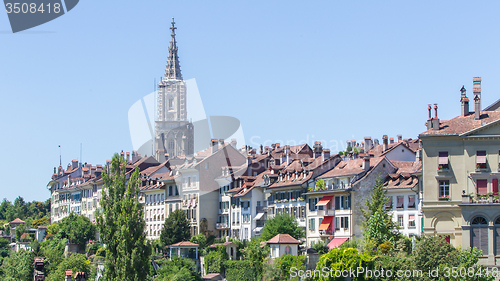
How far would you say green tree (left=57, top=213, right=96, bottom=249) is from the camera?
106812 millimetres

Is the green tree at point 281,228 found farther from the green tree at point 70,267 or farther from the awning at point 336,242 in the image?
the green tree at point 70,267

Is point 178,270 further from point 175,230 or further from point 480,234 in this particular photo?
point 480,234

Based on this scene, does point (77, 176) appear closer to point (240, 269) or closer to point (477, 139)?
point (240, 269)

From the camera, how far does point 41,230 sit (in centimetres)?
12531

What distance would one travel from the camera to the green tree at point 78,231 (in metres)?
107

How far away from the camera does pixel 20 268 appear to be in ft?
313

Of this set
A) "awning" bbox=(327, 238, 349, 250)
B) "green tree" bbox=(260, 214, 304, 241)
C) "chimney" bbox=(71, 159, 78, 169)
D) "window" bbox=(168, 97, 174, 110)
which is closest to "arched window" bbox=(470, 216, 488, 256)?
"awning" bbox=(327, 238, 349, 250)

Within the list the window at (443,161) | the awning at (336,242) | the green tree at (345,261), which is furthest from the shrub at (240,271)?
the window at (443,161)

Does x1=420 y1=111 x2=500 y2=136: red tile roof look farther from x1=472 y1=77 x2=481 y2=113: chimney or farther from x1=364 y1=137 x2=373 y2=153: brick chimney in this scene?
x1=364 y1=137 x2=373 y2=153: brick chimney

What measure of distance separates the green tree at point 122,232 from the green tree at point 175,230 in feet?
77.0

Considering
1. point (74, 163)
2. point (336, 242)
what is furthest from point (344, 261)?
point (74, 163)

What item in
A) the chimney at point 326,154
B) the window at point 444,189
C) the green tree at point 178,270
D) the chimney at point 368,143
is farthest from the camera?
the chimney at point 368,143

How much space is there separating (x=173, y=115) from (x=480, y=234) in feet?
456

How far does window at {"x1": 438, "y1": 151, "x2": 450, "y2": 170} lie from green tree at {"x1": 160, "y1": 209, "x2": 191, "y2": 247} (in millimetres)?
37583
